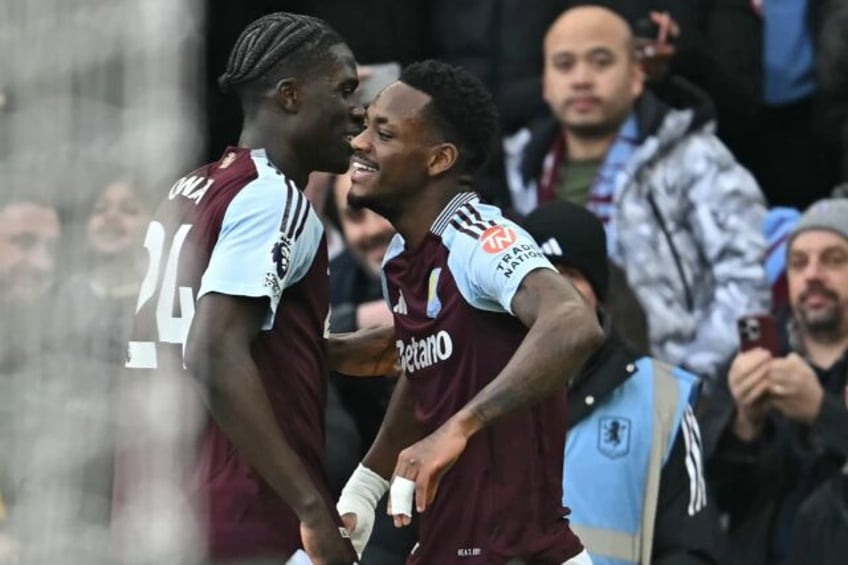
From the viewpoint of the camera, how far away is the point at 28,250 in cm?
530

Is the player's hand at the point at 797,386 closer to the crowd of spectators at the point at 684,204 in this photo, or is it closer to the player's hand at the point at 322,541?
the crowd of spectators at the point at 684,204

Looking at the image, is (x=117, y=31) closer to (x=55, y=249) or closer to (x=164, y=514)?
(x=55, y=249)

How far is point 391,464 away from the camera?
5.73 metres

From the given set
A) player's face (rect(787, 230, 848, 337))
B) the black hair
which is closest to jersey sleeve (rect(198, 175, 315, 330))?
the black hair

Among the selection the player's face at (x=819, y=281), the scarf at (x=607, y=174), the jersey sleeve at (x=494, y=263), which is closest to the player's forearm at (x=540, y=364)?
the jersey sleeve at (x=494, y=263)

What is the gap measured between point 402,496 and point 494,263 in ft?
2.27

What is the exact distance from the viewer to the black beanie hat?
21.4 feet

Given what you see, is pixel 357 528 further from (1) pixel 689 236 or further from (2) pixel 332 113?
(1) pixel 689 236

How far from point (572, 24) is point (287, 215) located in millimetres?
3484

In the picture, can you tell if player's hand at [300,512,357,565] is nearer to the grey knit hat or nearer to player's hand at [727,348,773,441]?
player's hand at [727,348,773,441]

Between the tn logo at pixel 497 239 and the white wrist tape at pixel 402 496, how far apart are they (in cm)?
69

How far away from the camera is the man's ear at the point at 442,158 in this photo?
221 inches

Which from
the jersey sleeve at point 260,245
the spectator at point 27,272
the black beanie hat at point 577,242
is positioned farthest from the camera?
the black beanie hat at point 577,242

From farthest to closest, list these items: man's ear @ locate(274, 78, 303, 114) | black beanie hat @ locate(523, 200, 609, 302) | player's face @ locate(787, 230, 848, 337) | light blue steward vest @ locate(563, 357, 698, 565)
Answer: player's face @ locate(787, 230, 848, 337), black beanie hat @ locate(523, 200, 609, 302), light blue steward vest @ locate(563, 357, 698, 565), man's ear @ locate(274, 78, 303, 114)
